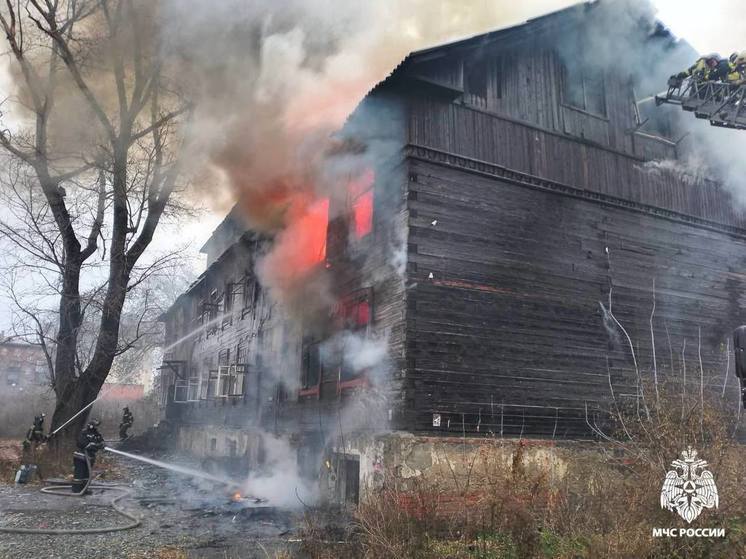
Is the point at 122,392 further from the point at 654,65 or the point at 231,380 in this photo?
the point at 654,65

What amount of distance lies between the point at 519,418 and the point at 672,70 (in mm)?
10043

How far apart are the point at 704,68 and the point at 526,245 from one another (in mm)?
5096

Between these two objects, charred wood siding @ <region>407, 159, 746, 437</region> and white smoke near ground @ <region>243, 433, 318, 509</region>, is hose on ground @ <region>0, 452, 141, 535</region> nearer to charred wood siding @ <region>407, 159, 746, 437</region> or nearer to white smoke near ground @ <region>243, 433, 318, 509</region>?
white smoke near ground @ <region>243, 433, 318, 509</region>

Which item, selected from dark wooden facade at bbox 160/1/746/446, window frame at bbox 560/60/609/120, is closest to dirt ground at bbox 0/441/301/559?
dark wooden facade at bbox 160/1/746/446

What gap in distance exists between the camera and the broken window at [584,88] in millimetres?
13945

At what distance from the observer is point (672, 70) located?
594 inches

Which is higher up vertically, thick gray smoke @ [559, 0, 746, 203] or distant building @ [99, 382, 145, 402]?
thick gray smoke @ [559, 0, 746, 203]

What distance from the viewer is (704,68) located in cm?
1216

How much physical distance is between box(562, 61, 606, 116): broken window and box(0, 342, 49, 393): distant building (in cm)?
5374

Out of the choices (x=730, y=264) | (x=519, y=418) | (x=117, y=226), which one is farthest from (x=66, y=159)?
(x=730, y=264)

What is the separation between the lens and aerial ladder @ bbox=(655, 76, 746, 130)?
11.8 metres

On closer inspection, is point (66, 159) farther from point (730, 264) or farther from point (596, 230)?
point (730, 264)

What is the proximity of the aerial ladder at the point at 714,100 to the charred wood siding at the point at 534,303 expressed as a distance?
2.61 m

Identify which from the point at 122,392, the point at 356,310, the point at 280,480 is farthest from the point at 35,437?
the point at 122,392
